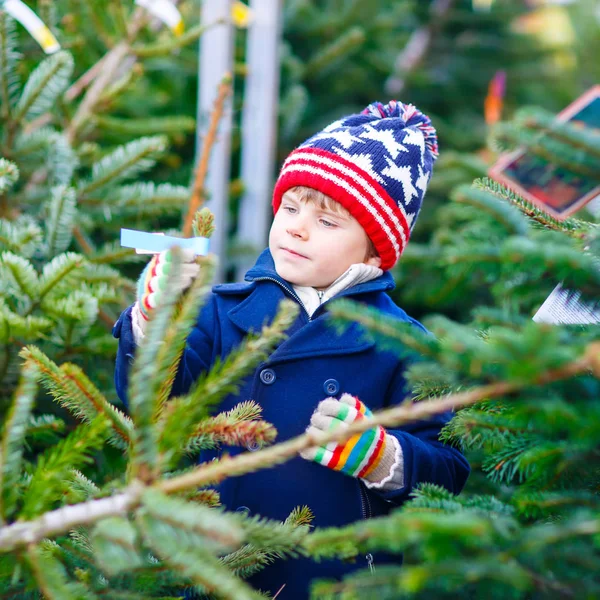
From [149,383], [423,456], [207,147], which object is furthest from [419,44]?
[149,383]

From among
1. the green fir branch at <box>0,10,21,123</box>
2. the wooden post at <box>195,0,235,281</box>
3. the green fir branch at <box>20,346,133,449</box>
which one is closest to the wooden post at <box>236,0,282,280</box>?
the wooden post at <box>195,0,235,281</box>

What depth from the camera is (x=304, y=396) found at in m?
1.53

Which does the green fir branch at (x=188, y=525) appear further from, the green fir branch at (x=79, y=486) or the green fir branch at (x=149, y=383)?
the green fir branch at (x=79, y=486)

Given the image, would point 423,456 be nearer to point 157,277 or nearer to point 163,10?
point 157,277

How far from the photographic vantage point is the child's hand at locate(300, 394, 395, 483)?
1295mm

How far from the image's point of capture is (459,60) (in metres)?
4.17

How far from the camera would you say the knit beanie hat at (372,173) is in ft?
5.45

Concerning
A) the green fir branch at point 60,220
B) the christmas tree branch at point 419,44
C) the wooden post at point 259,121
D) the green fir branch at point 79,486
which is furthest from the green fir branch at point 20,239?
the christmas tree branch at point 419,44

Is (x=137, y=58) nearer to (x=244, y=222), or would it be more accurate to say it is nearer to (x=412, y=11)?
(x=244, y=222)

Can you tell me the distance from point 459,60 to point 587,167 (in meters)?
3.38

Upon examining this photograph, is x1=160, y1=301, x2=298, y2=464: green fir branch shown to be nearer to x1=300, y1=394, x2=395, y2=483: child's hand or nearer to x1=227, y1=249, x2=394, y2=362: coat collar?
x1=300, y1=394, x2=395, y2=483: child's hand

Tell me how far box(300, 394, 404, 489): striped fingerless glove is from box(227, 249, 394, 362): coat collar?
0.71 ft

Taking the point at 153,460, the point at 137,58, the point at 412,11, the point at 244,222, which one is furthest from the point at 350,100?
the point at 153,460

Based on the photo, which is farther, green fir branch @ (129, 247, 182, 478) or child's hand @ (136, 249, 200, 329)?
child's hand @ (136, 249, 200, 329)
